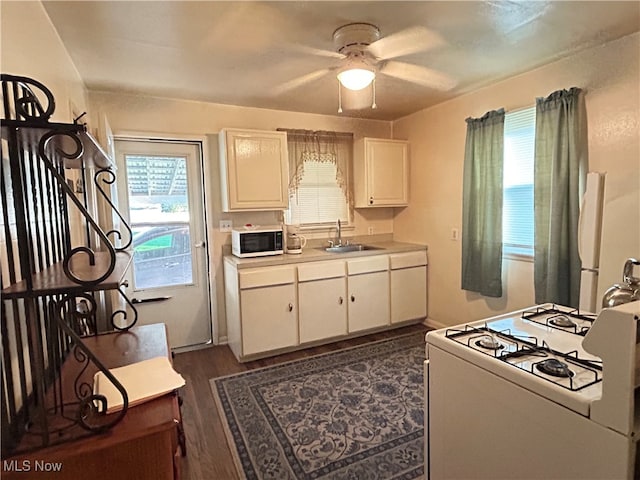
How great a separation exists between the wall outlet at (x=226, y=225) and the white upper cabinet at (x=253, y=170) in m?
0.15

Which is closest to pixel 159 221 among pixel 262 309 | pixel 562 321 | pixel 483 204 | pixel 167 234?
pixel 167 234

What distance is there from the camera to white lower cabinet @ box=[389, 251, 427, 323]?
12.9ft

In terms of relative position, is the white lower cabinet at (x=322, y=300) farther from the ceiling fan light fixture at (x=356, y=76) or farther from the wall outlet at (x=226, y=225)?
the ceiling fan light fixture at (x=356, y=76)

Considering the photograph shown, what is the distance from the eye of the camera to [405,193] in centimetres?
424

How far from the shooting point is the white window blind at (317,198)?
404cm

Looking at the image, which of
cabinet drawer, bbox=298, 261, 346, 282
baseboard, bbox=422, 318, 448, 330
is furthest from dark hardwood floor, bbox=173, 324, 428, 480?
cabinet drawer, bbox=298, 261, 346, 282

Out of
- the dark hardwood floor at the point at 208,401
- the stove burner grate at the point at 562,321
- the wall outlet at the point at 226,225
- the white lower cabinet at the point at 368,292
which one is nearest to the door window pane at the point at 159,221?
the wall outlet at the point at 226,225

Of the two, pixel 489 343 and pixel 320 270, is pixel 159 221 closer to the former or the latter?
pixel 320 270

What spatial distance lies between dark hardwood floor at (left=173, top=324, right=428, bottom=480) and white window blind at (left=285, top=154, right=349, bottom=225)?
1.40 metres

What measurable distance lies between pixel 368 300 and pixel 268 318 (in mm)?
1091

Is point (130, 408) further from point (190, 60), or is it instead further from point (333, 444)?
point (190, 60)

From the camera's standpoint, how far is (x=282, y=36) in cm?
213

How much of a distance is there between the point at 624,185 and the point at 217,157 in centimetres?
326

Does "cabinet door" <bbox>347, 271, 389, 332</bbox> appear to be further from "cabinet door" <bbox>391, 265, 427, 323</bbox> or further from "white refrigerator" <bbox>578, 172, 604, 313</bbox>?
"white refrigerator" <bbox>578, 172, 604, 313</bbox>
